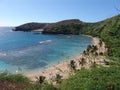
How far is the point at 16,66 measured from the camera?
8031cm

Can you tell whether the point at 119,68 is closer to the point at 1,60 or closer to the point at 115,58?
the point at 115,58

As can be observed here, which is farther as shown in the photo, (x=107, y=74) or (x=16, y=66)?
(x=16, y=66)

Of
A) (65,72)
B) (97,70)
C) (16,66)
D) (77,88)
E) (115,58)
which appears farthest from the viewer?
(16,66)

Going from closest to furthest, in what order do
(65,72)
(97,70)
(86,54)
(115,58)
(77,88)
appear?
1. (77,88)
2. (97,70)
3. (65,72)
4. (115,58)
5. (86,54)

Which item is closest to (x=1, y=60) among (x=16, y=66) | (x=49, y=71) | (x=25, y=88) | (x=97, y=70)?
(x=16, y=66)

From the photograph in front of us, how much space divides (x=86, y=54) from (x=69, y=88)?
151ft

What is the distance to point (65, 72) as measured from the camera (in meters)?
68.4

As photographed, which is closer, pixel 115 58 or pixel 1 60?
pixel 115 58

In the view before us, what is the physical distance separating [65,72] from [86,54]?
73.2ft

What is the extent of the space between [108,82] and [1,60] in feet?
189

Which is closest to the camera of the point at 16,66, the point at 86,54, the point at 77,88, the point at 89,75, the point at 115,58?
the point at 77,88

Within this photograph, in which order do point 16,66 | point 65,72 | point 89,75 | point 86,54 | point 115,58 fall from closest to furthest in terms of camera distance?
point 89,75 → point 65,72 → point 115,58 → point 16,66 → point 86,54

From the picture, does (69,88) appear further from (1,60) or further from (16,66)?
(1,60)

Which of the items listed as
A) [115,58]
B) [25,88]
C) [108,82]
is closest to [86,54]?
[115,58]
